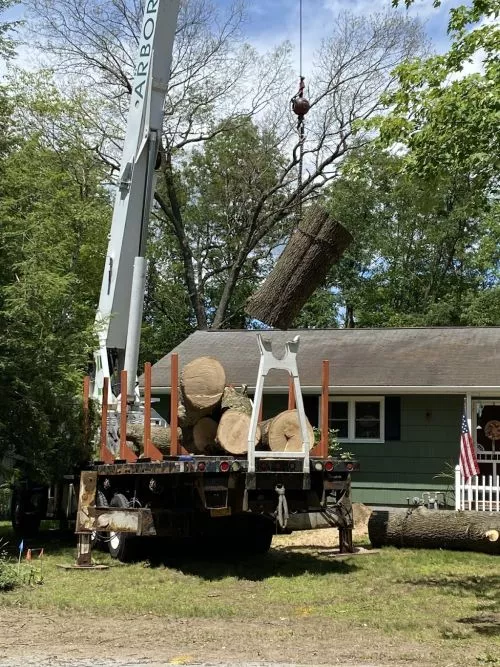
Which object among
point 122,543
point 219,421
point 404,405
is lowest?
point 122,543

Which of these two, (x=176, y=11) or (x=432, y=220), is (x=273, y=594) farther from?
(x=432, y=220)

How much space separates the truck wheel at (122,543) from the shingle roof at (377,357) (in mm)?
6173

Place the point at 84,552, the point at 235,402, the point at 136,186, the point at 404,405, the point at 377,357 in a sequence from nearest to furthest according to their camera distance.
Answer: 1. the point at 235,402
2. the point at 84,552
3. the point at 136,186
4. the point at 404,405
5. the point at 377,357

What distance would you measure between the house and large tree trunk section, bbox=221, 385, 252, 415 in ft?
21.8

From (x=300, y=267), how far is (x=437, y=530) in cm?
482

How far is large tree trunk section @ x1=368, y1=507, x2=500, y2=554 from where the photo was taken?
11.6m

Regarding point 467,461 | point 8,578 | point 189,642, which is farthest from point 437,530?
point 189,642

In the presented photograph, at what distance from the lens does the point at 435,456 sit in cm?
1691

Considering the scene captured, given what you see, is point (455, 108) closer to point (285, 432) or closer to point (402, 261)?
point (285, 432)

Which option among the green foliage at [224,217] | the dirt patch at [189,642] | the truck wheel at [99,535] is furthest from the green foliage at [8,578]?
the green foliage at [224,217]

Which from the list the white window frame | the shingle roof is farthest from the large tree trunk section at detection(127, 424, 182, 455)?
the white window frame

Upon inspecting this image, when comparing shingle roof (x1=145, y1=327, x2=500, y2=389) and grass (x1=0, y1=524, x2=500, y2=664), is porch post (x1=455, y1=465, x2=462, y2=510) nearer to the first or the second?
shingle roof (x1=145, y1=327, x2=500, y2=389)

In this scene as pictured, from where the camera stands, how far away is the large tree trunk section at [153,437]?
1078 cm

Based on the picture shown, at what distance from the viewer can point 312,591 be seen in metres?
8.71
